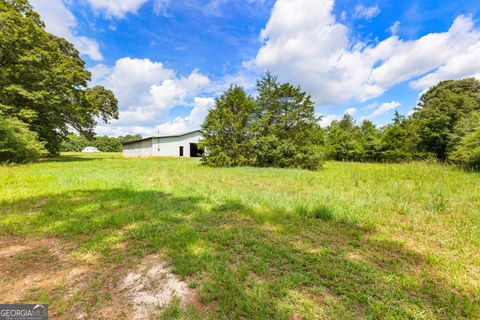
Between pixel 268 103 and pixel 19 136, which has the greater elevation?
pixel 268 103

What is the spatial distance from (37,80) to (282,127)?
17869 mm

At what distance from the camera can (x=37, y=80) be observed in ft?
49.9

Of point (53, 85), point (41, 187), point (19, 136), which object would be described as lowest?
point (41, 187)

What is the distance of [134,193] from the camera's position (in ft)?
19.0

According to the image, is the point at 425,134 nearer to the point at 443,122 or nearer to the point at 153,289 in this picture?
the point at 443,122

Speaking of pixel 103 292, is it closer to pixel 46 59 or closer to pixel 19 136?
pixel 19 136

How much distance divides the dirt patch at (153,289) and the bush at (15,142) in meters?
13.6

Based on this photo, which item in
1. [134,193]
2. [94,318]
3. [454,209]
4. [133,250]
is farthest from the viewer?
[134,193]

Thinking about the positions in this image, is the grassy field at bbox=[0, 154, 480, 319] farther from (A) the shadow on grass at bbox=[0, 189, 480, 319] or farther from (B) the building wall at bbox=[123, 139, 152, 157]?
(B) the building wall at bbox=[123, 139, 152, 157]

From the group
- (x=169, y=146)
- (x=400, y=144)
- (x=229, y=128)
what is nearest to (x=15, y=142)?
(x=229, y=128)

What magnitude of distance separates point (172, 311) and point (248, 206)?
3.05m

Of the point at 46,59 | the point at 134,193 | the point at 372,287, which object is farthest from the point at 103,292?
the point at 46,59

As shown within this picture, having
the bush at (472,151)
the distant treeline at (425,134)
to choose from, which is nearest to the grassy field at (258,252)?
the bush at (472,151)

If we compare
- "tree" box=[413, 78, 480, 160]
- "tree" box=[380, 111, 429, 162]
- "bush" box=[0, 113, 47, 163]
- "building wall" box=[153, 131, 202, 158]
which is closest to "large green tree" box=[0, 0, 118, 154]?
"bush" box=[0, 113, 47, 163]
